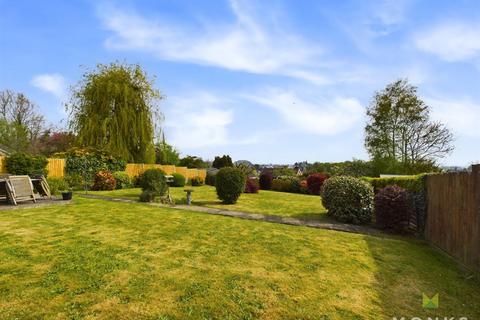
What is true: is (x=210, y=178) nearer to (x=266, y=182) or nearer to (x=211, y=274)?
(x=266, y=182)

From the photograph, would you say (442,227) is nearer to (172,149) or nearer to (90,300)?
(90,300)

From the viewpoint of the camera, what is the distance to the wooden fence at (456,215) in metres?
5.45

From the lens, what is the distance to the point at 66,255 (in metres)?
4.94

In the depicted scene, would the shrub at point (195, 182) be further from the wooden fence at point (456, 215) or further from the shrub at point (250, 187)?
Answer: the wooden fence at point (456, 215)

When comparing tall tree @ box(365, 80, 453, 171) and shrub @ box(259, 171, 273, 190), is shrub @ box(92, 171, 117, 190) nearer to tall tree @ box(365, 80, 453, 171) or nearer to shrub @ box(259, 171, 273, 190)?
shrub @ box(259, 171, 273, 190)

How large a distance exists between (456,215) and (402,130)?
78.9 feet

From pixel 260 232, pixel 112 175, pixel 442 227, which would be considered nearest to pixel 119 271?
pixel 260 232

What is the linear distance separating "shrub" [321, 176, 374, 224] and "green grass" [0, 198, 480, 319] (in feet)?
8.32

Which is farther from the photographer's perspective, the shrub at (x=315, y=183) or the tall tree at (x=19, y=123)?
the tall tree at (x=19, y=123)

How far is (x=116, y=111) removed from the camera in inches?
949

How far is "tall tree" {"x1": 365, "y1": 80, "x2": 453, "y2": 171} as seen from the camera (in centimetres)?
2692

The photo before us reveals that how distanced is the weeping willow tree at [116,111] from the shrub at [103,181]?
4445 mm

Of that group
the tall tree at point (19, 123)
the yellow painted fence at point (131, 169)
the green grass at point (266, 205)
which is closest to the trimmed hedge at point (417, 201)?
the green grass at point (266, 205)

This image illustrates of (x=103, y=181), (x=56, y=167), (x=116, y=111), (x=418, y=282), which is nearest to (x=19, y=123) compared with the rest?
(x=116, y=111)
